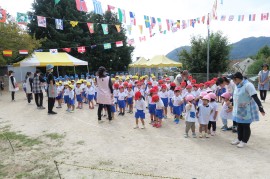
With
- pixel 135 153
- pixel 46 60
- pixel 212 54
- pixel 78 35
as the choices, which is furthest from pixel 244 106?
pixel 78 35

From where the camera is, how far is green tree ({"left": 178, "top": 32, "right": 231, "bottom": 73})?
2217cm

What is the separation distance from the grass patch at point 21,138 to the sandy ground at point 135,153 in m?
0.19

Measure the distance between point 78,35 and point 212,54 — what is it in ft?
55.9

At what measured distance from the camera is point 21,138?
22.5 ft

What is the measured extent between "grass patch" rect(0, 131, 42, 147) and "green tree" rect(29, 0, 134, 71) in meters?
20.6

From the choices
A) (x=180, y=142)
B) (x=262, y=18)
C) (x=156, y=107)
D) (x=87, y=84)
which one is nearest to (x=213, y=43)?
(x=262, y=18)

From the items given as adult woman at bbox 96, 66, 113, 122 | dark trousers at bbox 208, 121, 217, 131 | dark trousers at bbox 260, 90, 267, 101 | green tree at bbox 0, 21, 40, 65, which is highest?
green tree at bbox 0, 21, 40, 65

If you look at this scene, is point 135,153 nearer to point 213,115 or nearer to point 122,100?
point 213,115

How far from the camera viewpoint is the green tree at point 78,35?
29.5 metres

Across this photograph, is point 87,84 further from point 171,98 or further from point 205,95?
point 205,95

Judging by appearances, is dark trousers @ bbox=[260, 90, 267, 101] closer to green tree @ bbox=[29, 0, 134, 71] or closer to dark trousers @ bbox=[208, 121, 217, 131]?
dark trousers @ bbox=[208, 121, 217, 131]

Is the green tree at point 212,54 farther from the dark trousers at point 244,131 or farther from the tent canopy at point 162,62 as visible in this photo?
the dark trousers at point 244,131

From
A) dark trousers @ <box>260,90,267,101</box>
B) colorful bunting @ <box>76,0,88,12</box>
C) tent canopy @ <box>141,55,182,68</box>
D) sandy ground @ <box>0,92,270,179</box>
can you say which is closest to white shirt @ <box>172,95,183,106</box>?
sandy ground @ <box>0,92,270,179</box>

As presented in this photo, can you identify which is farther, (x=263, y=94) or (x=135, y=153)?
(x=263, y=94)
